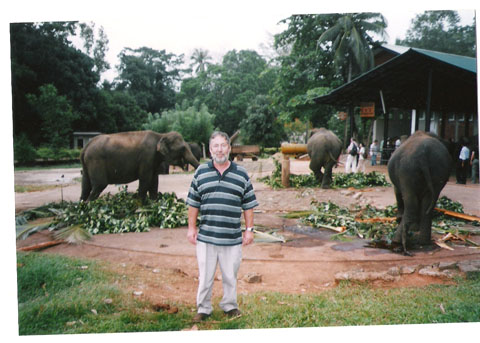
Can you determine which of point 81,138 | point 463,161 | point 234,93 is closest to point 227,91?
point 234,93

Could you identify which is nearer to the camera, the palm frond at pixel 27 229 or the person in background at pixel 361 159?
the palm frond at pixel 27 229

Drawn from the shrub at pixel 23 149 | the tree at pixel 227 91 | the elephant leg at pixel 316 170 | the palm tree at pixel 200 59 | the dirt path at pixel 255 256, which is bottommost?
the dirt path at pixel 255 256

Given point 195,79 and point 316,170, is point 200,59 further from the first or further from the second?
point 316,170

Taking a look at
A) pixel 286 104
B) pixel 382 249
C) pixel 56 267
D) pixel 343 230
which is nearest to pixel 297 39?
pixel 286 104

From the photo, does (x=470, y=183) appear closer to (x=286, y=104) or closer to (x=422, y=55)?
(x=422, y=55)

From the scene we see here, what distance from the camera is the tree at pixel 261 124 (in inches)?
249

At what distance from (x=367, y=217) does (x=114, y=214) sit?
3.70 metres

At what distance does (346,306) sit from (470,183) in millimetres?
3056

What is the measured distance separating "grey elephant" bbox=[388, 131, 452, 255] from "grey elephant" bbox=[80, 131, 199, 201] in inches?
121

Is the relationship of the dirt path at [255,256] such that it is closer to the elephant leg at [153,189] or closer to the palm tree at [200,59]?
the elephant leg at [153,189]

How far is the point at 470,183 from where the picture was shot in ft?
17.1

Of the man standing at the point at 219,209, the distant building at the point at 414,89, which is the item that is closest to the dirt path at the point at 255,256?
the man standing at the point at 219,209

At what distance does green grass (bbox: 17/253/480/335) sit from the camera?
3217mm

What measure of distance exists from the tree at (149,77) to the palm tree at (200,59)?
0.69 feet
